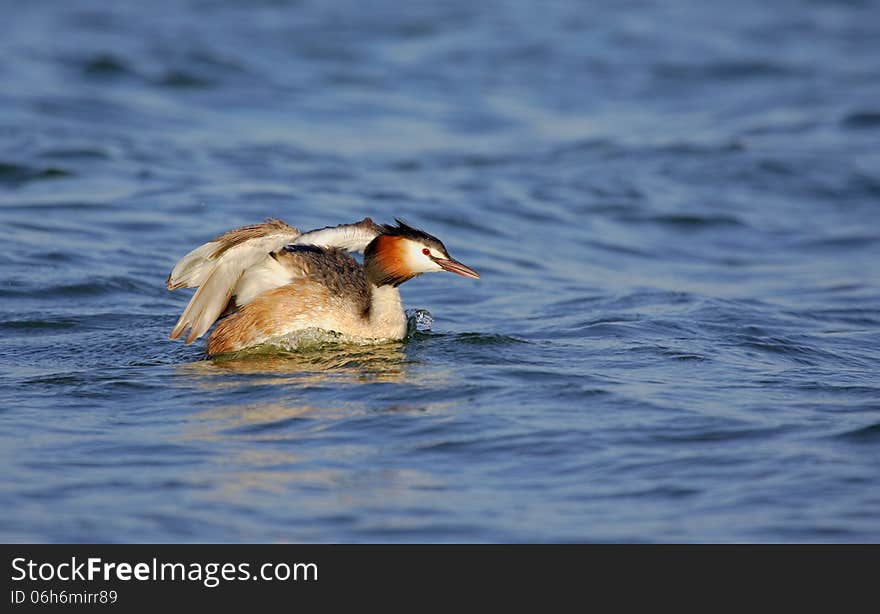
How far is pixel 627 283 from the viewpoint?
11.6 metres

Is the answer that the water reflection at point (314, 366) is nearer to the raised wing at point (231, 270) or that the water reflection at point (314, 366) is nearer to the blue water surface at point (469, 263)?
the blue water surface at point (469, 263)

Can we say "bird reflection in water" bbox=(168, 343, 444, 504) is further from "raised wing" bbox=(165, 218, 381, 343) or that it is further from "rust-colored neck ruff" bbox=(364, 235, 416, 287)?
"rust-colored neck ruff" bbox=(364, 235, 416, 287)

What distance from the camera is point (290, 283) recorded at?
28.5 feet

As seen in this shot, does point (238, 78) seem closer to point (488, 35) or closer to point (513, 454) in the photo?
point (488, 35)

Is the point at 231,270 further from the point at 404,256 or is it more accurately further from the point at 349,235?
the point at 404,256

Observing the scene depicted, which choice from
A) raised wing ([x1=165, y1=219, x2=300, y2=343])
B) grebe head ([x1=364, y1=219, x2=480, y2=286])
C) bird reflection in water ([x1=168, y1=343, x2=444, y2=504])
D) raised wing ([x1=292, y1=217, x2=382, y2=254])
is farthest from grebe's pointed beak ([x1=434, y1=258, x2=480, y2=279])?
raised wing ([x1=165, y1=219, x2=300, y2=343])

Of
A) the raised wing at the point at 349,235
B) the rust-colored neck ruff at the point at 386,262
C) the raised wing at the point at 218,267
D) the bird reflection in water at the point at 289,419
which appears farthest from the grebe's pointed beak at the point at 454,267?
the raised wing at the point at 218,267

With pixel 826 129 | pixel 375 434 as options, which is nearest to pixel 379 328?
pixel 375 434

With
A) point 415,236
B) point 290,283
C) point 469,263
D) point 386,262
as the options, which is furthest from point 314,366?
point 469,263

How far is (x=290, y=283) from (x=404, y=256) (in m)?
0.81

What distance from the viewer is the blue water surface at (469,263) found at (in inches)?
244

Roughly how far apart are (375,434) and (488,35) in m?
17.5
